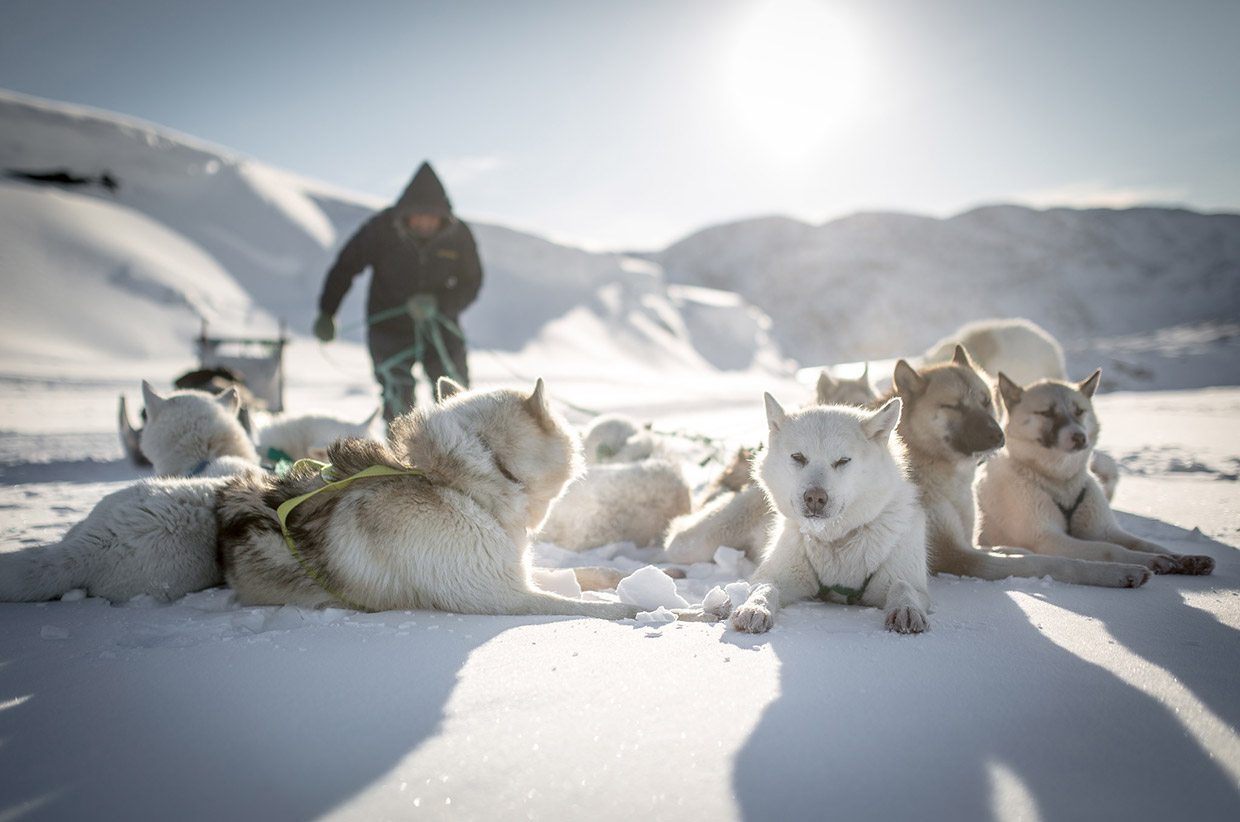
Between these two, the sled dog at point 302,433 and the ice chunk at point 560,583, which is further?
the sled dog at point 302,433

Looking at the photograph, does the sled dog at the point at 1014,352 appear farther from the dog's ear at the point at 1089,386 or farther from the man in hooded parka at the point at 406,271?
the man in hooded parka at the point at 406,271

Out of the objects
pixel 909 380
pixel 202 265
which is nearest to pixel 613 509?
pixel 909 380

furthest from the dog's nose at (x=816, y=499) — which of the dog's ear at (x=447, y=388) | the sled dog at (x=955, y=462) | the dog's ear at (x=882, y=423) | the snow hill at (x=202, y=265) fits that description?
the snow hill at (x=202, y=265)

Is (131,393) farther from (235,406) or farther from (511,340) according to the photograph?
(511,340)

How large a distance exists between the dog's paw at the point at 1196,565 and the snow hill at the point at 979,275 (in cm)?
2830

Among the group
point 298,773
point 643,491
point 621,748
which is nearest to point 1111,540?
point 643,491

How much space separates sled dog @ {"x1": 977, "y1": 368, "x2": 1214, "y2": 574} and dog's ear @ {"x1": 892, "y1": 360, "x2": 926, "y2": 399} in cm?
67

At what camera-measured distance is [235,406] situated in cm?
402

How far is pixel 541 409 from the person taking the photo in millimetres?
2410

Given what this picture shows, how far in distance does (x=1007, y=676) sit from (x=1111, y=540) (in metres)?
2.04

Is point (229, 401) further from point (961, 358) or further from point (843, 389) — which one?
point (961, 358)

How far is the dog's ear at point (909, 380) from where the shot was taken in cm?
315

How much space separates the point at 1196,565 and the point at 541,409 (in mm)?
3153

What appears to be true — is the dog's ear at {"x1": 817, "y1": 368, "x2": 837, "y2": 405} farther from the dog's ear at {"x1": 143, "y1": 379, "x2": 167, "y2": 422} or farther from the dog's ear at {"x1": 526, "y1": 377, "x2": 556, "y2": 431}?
the dog's ear at {"x1": 143, "y1": 379, "x2": 167, "y2": 422}
